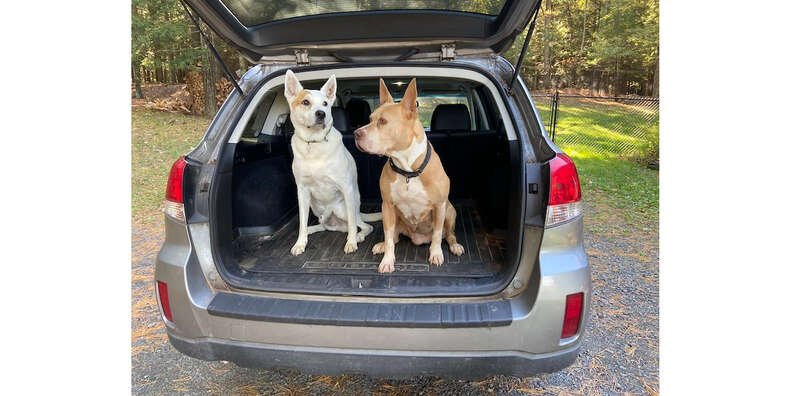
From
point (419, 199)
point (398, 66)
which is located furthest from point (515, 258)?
point (398, 66)

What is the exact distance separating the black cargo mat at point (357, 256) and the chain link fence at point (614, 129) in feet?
17.5

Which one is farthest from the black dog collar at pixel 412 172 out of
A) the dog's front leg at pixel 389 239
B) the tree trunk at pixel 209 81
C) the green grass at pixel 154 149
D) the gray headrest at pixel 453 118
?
the tree trunk at pixel 209 81

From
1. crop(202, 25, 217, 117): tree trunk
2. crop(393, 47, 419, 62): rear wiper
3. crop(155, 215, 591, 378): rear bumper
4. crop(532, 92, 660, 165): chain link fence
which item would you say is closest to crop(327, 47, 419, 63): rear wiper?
crop(393, 47, 419, 62): rear wiper

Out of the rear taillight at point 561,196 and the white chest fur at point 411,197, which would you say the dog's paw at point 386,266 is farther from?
the rear taillight at point 561,196

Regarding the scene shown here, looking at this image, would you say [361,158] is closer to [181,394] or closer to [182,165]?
[182,165]

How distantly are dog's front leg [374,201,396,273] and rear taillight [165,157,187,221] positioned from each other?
1140mm

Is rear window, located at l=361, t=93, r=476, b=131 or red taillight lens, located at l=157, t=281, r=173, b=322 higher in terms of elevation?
rear window, located at l=361, t=93, r=476, b=131

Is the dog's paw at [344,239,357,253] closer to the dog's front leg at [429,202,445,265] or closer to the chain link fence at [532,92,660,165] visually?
the dog's front leg at [429,202,445,265]

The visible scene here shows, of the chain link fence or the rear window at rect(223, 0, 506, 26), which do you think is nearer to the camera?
the rear window at rect(223, 0, 506, 26)

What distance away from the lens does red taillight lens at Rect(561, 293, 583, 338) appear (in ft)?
5.52

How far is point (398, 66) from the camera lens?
246cm

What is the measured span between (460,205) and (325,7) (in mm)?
2341

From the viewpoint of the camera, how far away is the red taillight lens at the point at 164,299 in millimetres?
1889

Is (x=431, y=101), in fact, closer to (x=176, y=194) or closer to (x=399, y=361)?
(x=176, y=194)
